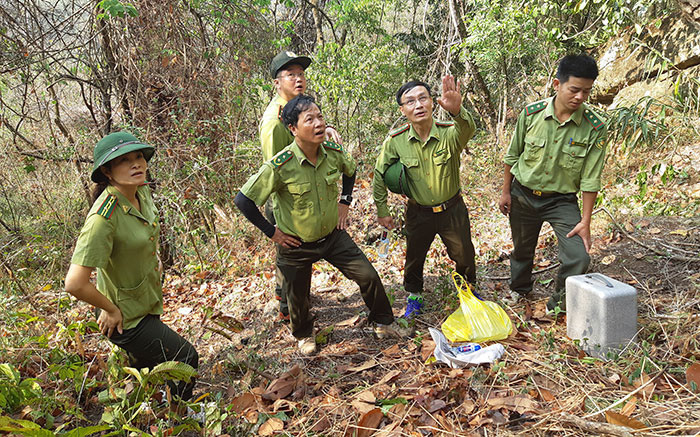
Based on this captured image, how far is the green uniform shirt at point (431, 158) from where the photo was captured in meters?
3.38

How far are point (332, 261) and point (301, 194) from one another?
2.09 ft

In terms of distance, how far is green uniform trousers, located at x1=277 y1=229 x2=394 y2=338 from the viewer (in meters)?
3.25

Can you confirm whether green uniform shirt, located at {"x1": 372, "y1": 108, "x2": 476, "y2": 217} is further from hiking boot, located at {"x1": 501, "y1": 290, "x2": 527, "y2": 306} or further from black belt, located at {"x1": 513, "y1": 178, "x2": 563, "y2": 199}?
hiking boot, located at {"x1": 501, "y1": 290, "x2": 527, "y2": 306}

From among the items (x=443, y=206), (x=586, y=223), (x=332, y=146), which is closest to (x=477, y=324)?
(x=443, y=206)

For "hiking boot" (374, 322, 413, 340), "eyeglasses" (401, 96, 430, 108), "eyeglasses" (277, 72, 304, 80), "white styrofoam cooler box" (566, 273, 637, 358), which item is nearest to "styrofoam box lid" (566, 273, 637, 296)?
"white styrofoam cooler box" (566, 273, 637, 358)

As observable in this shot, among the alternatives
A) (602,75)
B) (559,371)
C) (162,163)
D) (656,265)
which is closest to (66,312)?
(162,163)

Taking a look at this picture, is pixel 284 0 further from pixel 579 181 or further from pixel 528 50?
pixel 579 181

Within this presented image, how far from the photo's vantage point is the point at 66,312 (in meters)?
4.33

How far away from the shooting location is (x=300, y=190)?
122 inches

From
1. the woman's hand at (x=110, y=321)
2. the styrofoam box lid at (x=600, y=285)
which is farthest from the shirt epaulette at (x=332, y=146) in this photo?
the styrofoam box lid at (x=600, y=285)

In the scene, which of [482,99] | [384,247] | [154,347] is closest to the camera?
[154,347]

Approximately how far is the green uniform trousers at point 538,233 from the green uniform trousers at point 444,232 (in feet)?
1.36

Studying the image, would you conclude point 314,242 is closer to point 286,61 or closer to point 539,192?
point 286,61

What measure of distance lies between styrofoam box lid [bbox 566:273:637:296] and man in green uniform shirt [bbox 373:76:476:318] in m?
0.91
